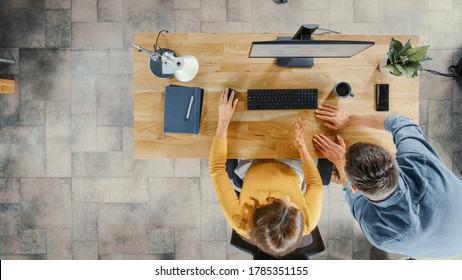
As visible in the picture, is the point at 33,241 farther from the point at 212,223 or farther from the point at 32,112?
the point at 212,223

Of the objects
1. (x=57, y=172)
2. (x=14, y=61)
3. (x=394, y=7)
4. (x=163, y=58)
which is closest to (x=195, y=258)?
Answer: (x=57, y=172)

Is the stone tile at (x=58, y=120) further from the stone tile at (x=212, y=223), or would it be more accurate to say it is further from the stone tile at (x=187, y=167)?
the stone tile at (x=212, y=223)

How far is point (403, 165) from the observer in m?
1.68

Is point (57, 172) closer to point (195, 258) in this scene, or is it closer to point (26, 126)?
point (26, 126)

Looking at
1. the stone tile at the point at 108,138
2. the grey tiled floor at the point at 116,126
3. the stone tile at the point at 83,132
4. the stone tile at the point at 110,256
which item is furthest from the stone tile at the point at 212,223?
the stone tile at the point at 83,132

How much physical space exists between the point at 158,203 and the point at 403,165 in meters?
1.79

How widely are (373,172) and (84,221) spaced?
7.30 feet

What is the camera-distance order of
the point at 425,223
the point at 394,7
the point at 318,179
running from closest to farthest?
the point at 425,223 < the point at 318,179 < the point at 394,7

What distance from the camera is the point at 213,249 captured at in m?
2.75

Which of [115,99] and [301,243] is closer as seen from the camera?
[301,243]

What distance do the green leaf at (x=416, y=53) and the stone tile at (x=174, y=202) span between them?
1.69 meters

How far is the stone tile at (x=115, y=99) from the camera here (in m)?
2.71

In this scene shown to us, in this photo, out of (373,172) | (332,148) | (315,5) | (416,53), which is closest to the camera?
(373,172)

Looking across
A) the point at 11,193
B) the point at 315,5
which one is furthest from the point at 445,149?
the point at 11,193
